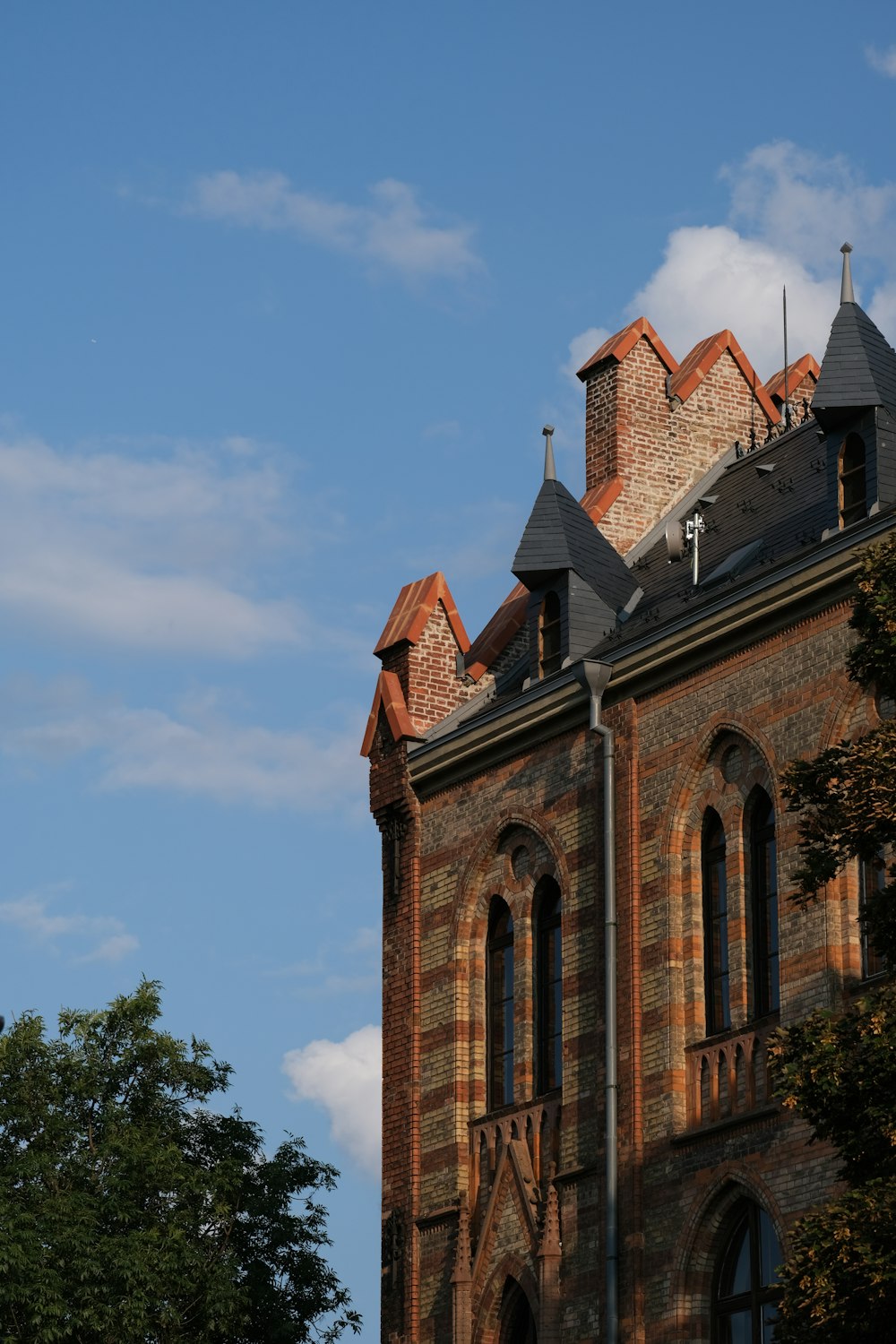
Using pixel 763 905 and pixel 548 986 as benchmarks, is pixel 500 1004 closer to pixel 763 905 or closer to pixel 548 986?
pixel 548 986

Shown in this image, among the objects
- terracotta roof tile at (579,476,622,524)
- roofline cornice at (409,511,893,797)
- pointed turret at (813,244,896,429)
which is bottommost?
roofline cornice at (409,511,893,797)

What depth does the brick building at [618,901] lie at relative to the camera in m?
27.9

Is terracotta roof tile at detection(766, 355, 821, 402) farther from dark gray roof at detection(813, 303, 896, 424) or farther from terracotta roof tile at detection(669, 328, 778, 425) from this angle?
dark gray roof at detection(813, 303, 896, 424)

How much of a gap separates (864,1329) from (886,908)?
3119 mm

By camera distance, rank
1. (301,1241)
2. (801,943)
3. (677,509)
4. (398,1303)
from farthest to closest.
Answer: (677,509) < (301,1241) < (398,1303) < (801,943)

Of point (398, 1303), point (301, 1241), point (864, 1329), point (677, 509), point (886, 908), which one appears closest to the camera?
point (864, 1329)

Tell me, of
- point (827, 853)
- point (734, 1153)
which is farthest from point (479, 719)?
point (827, 853)

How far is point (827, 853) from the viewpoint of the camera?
66.5 ft

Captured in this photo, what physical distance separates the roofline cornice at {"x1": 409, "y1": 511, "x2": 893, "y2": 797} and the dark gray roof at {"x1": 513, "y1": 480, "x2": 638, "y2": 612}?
1.80 metres

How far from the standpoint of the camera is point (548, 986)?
1251 inches

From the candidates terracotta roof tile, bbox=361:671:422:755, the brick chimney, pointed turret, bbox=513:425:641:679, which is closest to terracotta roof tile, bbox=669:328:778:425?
the brick chimney

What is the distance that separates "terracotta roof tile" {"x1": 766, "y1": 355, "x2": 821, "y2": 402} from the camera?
39.6 meters

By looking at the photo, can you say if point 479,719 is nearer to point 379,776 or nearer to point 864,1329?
point 379,776

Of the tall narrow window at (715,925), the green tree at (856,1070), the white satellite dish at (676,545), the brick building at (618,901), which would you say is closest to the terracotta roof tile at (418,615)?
the brick building at (618,901)
